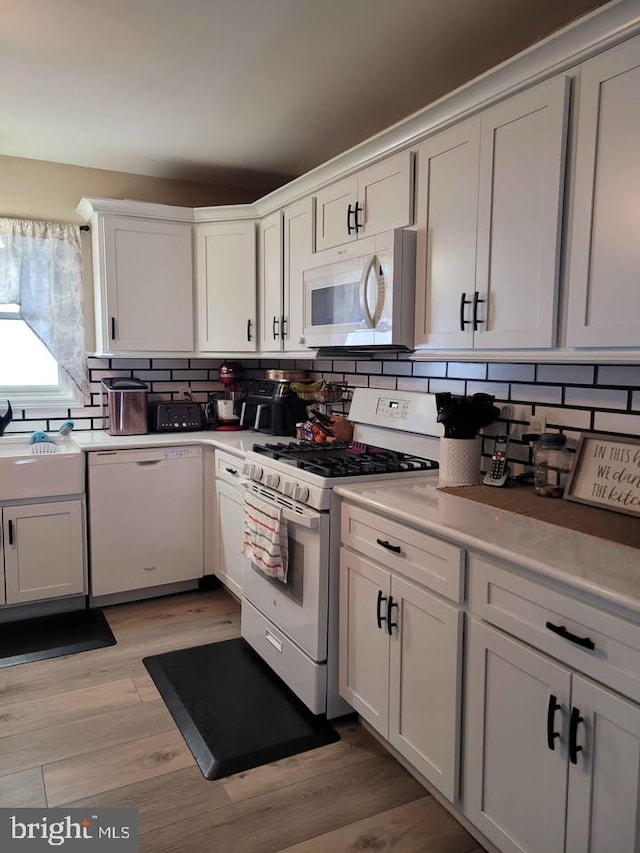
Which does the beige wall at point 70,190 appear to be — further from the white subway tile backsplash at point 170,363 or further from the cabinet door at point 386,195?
the cabinet door at point 386,195

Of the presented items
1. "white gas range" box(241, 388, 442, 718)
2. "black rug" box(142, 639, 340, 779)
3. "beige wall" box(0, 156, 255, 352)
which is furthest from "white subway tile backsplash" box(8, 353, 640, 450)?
"black rug" box(142, 639, 340, 779)

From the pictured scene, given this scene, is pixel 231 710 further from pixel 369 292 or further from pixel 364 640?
pixel 369 292

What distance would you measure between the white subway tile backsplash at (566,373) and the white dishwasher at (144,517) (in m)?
2.02

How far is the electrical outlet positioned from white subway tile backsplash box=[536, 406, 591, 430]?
0.4 inches

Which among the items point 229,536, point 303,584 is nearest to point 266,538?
point 303,584

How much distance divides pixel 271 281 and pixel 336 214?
2.62ft

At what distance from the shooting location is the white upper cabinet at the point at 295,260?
306 cm

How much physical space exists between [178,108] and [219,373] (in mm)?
1675

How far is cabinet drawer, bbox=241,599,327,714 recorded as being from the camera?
233 centimetres

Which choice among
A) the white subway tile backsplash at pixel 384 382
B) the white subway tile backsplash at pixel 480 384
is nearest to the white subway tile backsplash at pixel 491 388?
the white subway tile backsplash at pixel 480 384

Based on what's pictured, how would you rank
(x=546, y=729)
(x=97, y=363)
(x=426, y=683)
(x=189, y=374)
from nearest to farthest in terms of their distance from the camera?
(x=546, y=729) < (x=426, y=683) < (x=97, y=363) < (x=189, y=374)

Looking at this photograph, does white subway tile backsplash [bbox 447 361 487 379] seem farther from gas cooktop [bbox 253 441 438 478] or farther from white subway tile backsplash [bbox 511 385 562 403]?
gas cooktop [bbox 253 441 438 478]

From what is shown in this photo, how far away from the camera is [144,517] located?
3.42 meters

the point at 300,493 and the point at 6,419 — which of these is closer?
the point at 300,493
